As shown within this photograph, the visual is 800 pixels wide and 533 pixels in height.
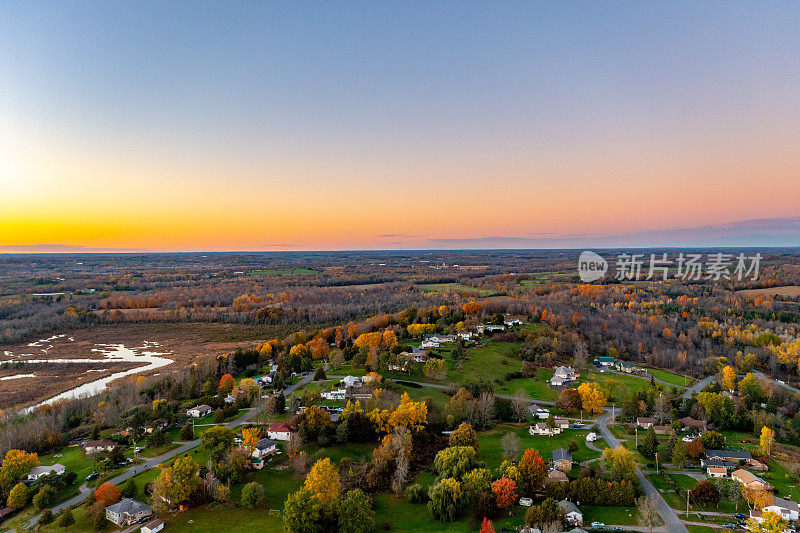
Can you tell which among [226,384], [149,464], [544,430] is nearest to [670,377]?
[544,430]

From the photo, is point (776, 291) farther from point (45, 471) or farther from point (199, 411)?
point (45, 471)

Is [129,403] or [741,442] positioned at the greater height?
[129,403]

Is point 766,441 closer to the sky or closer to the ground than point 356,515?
closer to the ground

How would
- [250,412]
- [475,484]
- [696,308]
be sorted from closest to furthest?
[475,484], [250,412], [696,308]

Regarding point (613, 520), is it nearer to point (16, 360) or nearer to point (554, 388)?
point (554, 388)

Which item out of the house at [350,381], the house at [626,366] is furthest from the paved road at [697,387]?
the house at [350,381]

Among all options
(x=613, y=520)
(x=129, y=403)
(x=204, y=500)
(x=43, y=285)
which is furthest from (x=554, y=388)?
(x=43, y=285)

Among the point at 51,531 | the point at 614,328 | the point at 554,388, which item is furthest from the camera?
the point at 614,328
